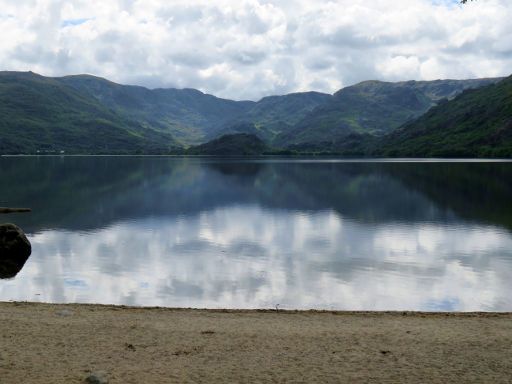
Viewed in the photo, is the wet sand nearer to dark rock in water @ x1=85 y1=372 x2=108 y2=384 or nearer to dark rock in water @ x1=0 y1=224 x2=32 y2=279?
dark rock in water @ x1=85 y1=372 x2=108 y2=384

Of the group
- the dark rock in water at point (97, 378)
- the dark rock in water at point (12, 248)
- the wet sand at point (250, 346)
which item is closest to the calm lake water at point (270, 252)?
the dark rock in water at point (12, 248)

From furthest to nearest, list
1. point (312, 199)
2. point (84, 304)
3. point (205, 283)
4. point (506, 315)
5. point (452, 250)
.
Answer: point (312, 199)
point (452, 250)
point (205, 283)
point (84, 304)
point (506, 315)

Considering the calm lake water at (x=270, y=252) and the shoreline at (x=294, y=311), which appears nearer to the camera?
the shoreline at (x=294, y=311)

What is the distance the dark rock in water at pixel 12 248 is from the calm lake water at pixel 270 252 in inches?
42.3

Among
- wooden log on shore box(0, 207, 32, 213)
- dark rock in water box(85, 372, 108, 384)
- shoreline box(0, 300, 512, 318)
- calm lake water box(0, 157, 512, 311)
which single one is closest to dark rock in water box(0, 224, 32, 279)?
calm lake water box(0, 157, 512, 311)

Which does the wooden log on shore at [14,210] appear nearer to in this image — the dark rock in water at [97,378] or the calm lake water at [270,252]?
the calm lake water at [270,252]

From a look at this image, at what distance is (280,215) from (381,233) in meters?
22.4

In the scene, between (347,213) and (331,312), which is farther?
(347,213)

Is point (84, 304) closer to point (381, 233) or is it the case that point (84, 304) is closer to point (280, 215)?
point (381, 233)

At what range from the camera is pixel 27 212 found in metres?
82.1

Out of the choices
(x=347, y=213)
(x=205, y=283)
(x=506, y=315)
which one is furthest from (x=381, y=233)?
(x=506, y=315)

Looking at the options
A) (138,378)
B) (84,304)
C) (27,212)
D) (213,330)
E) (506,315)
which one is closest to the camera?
(138,378)

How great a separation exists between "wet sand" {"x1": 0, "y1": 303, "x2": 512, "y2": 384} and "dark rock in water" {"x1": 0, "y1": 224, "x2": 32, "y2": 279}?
16.3 metres

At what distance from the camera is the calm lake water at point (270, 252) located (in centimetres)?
3575
